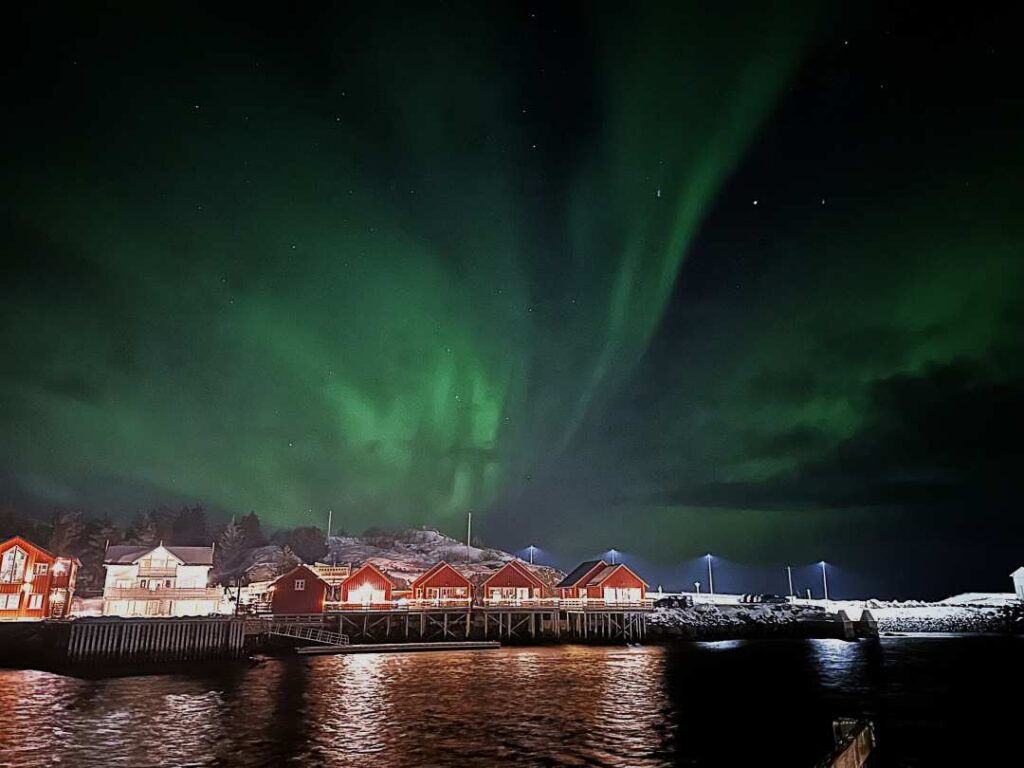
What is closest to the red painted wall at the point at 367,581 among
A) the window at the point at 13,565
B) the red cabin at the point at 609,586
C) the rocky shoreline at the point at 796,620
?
the red cabin at the point at 609,586

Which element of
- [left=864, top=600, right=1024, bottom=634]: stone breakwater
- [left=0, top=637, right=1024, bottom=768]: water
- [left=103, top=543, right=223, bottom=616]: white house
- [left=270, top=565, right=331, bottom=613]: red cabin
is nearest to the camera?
[left=0, top=637, right=1024, bottom=768]: water

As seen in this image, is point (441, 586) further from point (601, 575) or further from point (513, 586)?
point (601, 575)

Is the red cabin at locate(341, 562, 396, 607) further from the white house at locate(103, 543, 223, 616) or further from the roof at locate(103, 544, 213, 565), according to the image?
the roof at locate(103, 544, 213, 565)

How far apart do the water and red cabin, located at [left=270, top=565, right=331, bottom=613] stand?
45.2 ft

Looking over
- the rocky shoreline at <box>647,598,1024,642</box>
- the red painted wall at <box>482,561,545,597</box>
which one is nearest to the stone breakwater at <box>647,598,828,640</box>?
the rocky shoreline at <box>647,598,1024,642</box>

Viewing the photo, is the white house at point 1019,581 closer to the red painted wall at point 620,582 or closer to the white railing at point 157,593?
the red painted wall at point 620,582

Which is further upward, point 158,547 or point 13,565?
point 158,547

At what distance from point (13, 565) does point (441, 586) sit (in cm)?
5057

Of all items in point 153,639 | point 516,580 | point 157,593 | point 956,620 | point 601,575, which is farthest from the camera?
point 956,620

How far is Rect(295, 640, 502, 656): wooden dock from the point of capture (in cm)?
7362

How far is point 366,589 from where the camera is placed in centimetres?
9194

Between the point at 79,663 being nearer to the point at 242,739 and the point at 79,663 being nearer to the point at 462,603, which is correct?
the point at 242,739

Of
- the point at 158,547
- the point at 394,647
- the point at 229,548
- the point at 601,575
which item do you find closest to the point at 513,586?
the point at 601,575

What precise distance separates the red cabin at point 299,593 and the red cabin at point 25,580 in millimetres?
24429
